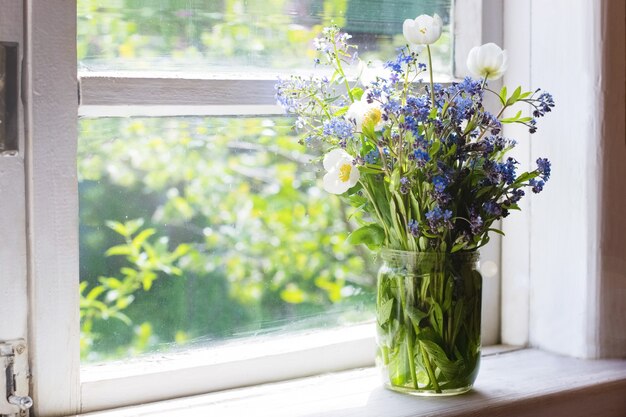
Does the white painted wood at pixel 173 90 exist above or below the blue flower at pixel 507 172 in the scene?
above

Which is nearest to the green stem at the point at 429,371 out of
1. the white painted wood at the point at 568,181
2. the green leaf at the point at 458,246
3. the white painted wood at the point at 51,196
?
the green leaf at the point at 458,246

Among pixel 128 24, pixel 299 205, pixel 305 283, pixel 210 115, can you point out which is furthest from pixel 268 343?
pixel 128 24

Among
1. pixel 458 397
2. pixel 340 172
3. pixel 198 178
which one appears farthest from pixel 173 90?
pixel 458 397

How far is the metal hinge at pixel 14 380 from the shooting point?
3.57 feet

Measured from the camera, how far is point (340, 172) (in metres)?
1.17

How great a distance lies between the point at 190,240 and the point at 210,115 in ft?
0.58

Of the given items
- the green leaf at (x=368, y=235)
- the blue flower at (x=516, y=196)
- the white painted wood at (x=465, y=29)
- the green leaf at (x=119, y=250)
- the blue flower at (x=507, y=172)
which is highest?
the white painted wood at (x=465, y=29)

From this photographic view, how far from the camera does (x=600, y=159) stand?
Answer: 1400 millimetres

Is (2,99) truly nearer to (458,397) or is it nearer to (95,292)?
(95,292)

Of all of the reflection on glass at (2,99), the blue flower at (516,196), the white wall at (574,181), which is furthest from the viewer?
the white wall at (574,181)

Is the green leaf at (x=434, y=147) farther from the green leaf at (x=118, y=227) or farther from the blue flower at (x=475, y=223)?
the green leaf at (x=118, y=227)

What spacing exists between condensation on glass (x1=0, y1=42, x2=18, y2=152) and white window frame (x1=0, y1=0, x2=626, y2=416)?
0.05 feet

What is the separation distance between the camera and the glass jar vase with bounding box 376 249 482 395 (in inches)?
47.3

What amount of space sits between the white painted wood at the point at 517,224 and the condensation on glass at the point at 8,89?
2.60ft
